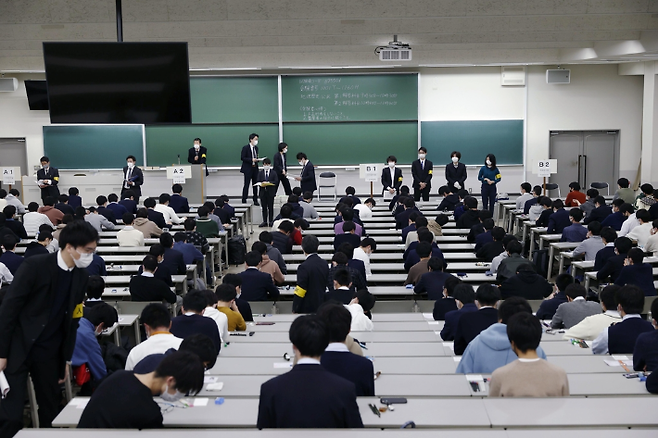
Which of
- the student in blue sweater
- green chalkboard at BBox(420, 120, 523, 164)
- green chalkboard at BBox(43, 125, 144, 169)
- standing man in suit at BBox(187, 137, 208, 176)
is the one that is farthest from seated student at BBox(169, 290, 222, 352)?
green chalkboard at BBox(420, 120, 523, 164)

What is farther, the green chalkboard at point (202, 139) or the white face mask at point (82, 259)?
the green chalkboard at point (202, 139)

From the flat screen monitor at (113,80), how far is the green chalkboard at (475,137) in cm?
1011

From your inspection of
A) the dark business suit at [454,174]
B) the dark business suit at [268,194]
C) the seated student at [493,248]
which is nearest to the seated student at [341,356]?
the seated student at [493,248]

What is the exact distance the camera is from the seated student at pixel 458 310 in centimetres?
498

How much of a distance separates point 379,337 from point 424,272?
2.12 meters

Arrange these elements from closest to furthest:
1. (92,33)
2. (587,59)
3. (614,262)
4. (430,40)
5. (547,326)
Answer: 1. (547,326)
2. (614,262)
3. (92,33)
4. (430,40)
5. (587,59)

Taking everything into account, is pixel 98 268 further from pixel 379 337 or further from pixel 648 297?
pixel 648 297

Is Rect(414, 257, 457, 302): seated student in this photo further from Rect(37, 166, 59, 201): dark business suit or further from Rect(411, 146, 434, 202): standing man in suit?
Rect(37, 166, 59, 201): dark business suit

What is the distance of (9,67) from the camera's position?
51.6 ft

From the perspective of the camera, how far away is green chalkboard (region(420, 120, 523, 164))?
16688mm

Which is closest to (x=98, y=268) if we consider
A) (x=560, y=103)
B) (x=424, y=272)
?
(x=424, y=272)

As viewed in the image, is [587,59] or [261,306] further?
[587,59]

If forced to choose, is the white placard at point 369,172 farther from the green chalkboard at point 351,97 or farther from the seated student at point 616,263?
the seated student at point 616,263

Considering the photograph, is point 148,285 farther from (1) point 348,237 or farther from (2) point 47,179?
(2) point 47,179
